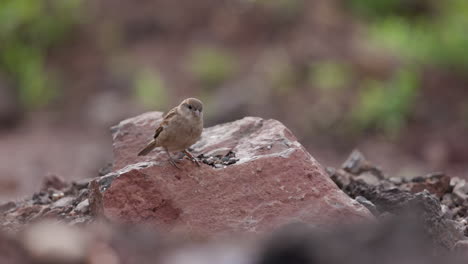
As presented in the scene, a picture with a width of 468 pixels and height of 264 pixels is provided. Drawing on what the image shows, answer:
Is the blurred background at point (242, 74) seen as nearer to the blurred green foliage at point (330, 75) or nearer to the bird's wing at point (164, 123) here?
the blurred green foliage at point (330, 75)

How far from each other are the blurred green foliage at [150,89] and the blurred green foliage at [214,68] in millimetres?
745

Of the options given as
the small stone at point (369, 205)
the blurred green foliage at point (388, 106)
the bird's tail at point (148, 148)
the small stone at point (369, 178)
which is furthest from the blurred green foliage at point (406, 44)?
the bird's tail at point (148, 148)

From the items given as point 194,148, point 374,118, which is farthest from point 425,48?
point 194,148

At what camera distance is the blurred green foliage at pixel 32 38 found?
16469mm

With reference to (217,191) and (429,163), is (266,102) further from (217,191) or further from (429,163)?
(217,191)

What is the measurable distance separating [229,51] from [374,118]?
3556 millimetres

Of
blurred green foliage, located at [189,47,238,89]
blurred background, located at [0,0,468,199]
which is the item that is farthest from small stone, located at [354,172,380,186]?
blurred green foliage, located at [189,47,238,89]

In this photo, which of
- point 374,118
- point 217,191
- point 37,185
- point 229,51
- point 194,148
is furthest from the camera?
point 229,51

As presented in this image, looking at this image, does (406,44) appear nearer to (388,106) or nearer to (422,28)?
(422,28)

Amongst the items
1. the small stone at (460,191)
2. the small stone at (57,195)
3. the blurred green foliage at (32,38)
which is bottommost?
the small stone at (460,191)

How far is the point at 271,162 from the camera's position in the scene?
6.29 meters

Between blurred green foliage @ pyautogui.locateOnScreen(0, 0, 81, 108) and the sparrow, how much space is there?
10219 mm

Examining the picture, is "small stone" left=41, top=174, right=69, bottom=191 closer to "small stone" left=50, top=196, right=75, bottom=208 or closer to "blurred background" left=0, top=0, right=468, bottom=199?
"small stone" left=50, top=196, right=75, bottom=208

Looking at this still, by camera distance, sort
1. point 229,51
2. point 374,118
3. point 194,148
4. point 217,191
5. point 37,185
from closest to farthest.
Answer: point 217,191, point 194,148, point 37,185, point 374,118, point 229,51
